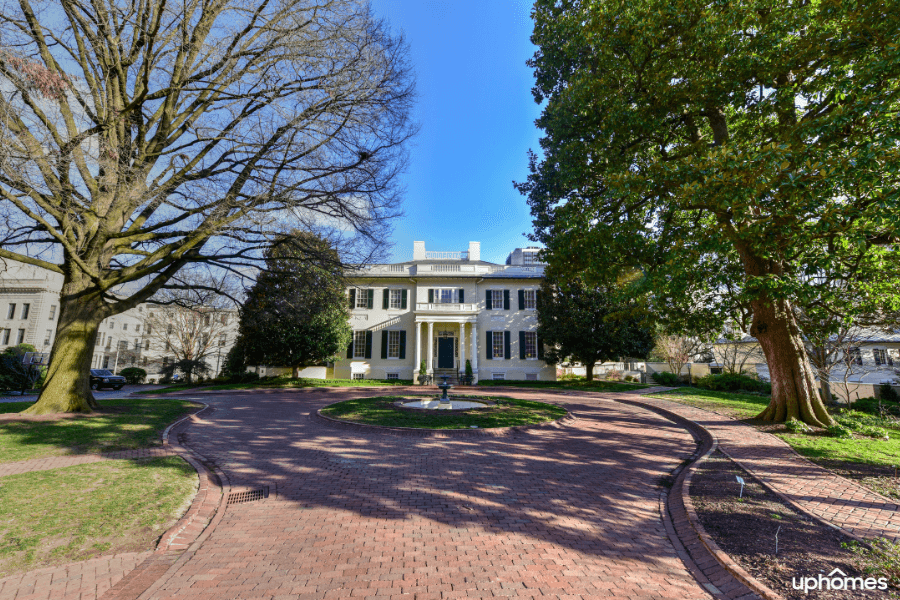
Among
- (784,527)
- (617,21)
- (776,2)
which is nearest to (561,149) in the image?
(617,21)

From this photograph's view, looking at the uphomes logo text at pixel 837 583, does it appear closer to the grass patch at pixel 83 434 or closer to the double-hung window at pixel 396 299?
the grass patch at pixel 83 434

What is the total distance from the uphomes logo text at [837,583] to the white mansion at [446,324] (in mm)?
23810

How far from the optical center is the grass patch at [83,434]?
7.11m

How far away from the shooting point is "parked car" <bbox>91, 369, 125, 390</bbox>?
23.3 meters

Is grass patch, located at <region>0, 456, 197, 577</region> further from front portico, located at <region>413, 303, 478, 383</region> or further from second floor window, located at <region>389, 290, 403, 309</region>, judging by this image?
second floor window, located at <region>389, 290, 403, 309</region>

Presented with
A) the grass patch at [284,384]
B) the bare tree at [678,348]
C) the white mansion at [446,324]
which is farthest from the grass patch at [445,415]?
the bare tree at [678,348]

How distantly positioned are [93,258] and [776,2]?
1643 cm

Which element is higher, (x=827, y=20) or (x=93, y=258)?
(x=827, y=20)

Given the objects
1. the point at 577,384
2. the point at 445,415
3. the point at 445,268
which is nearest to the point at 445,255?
the point at 445,268

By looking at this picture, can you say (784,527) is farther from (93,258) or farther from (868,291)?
(93,258)

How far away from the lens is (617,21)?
858 cm

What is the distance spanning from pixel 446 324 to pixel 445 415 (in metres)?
17.4

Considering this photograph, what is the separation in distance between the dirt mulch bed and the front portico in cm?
2159

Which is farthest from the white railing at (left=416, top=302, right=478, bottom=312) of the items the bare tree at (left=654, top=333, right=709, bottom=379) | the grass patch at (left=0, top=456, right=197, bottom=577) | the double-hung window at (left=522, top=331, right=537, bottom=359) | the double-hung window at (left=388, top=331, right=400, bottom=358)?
the grass patch at (left=0, top=456, right=197, bottom=577)
